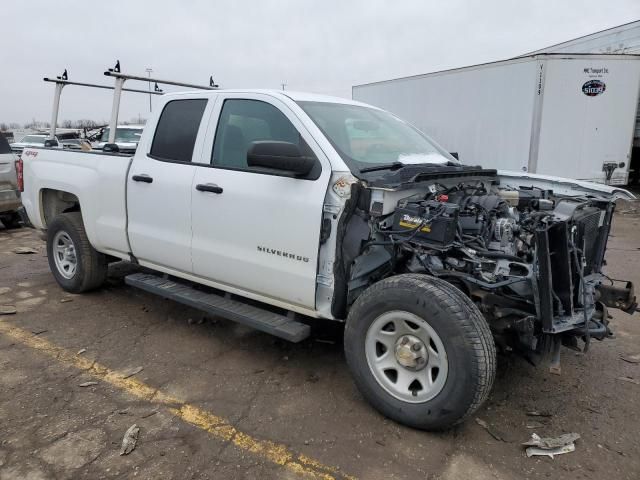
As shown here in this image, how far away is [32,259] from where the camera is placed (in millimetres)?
7105

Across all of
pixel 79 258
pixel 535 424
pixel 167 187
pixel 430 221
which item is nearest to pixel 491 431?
pixel 535 424

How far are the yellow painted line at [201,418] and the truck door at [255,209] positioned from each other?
912mm

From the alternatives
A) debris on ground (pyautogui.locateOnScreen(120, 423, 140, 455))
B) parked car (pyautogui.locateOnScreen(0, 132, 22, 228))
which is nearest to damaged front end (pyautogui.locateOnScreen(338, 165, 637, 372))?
debris on ground (pyautogui.locateOnScreen(120, 423, 140, 455))

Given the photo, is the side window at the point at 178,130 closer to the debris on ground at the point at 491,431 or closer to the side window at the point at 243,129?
the side window at the point at 243,129

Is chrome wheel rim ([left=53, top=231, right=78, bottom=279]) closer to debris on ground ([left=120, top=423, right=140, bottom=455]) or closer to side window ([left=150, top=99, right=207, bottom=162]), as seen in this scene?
side window ([left=150, top=99, right=207, bottom=162])

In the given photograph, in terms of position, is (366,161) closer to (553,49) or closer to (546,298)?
(546,298)

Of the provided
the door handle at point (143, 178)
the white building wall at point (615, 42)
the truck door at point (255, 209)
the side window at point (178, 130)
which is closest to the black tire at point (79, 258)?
the door handle at point (143, 178)

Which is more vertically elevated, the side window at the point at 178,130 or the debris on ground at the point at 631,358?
the side window at the point at 178,130

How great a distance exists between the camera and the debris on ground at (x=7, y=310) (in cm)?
488

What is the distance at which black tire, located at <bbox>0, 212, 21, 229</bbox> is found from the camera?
9.44 metres

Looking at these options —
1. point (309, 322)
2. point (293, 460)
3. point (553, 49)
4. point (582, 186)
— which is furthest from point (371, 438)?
point (553, 49)

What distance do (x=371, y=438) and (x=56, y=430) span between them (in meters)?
1.83

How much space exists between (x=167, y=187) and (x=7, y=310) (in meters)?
2.27

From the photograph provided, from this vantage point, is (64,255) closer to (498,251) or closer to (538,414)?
(498,251)
